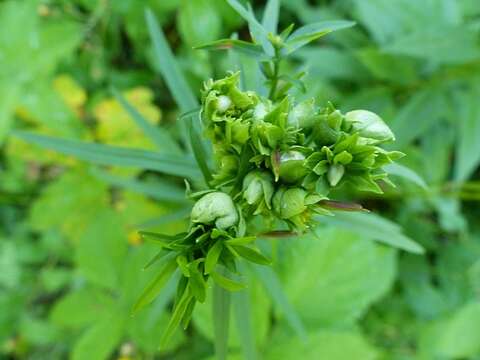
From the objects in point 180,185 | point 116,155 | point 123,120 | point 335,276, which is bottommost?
point 335,276

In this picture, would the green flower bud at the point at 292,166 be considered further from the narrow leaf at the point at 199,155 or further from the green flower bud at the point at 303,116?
the narrow leaf at the point at 199,155

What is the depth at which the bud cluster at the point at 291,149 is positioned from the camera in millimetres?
1125

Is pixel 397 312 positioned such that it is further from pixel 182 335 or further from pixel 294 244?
pixel 294 244

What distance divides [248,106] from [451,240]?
83.2 inches

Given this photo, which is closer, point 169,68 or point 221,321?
point 221,321

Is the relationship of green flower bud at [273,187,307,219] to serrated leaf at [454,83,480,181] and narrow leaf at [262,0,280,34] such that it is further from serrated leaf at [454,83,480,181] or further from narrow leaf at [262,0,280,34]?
serrated leaf at [454,83,480,181]

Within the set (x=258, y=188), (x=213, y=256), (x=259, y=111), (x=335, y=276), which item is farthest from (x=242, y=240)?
(x=335, y=276)

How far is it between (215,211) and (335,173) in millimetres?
228

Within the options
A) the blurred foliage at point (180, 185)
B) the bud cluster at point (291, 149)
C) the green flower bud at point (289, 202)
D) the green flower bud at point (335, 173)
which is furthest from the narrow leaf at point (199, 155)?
the blurred foliage at point (180, 185)

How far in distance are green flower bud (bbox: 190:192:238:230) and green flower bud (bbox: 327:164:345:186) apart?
19 centimetres

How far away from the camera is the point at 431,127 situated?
8.89ft

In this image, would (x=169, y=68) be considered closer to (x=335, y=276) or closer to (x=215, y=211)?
(x=215, y=211)

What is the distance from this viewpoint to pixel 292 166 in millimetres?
1147

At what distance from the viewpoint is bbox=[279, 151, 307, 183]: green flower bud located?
1.14 metres
